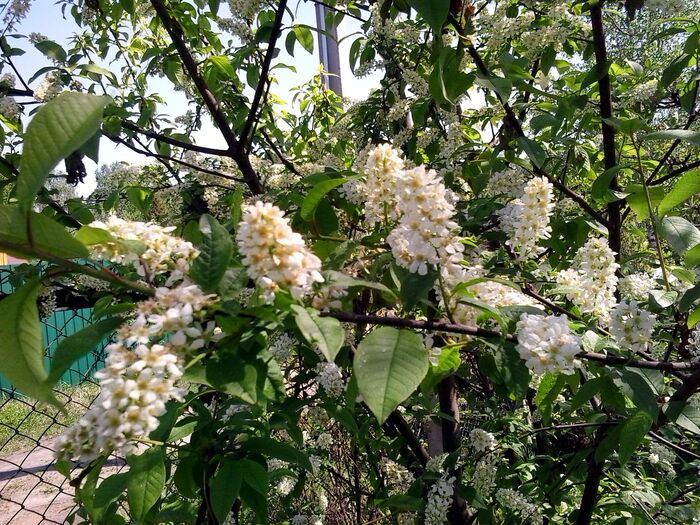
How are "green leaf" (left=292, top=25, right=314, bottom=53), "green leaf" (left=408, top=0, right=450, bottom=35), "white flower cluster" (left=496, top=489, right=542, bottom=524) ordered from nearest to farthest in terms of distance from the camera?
"green leaf" (left=408, top=0, right=450, bottom=35) → "white flower cluster" (left=496, top=489, right=542, bottom=524) → "green leaf" (left=292, top=25, right=314, bottom=53)

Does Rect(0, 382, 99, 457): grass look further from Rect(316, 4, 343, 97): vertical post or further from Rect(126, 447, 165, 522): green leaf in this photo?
Rect(126, 447, 165, 522): green leaf

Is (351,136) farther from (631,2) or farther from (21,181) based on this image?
(21,181)

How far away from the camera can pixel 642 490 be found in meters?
1.90

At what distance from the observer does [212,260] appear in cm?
75

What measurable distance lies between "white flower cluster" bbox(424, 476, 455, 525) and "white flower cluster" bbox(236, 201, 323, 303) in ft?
4.08

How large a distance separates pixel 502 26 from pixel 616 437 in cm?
144

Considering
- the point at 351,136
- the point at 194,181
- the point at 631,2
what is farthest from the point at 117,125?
the point at 631,2

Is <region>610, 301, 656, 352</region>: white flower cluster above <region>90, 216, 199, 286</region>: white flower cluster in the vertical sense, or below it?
below

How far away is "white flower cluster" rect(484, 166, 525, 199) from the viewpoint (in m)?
1.76

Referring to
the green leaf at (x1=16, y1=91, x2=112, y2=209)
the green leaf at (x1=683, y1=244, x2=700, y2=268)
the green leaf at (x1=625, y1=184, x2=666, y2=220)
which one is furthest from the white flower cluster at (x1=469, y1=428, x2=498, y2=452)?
the green leaf at (x1=16, y1=91, x2=112, y2=209)

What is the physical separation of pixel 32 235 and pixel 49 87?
1.92 metres

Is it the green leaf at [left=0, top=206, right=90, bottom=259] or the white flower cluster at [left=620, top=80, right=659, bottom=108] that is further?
the white flower cluster at [left=620, top=80, right=659, bottom=108]

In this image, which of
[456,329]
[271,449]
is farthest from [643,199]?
[271,449]

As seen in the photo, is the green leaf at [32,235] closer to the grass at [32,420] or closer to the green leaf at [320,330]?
the green leaf at [320,330]
